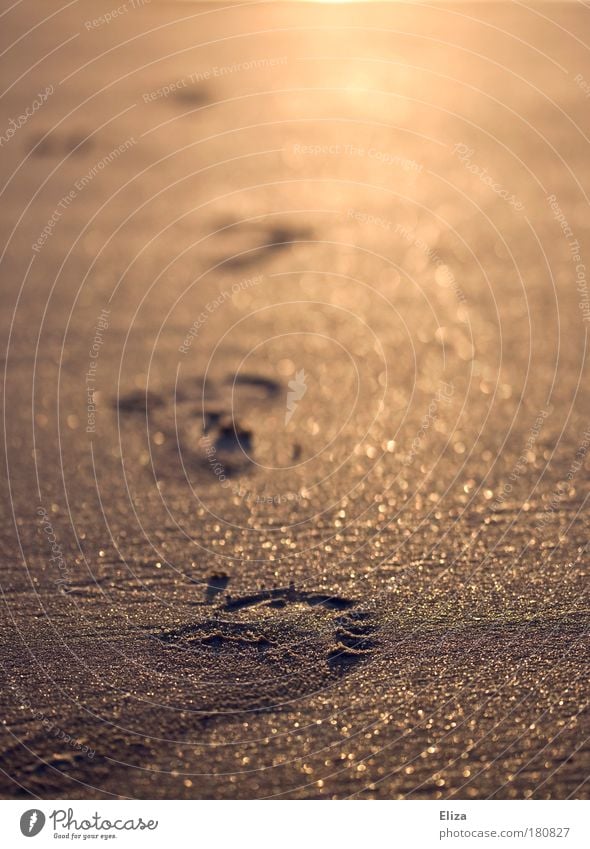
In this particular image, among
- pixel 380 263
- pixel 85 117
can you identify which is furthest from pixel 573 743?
Result: pixel 85 117
